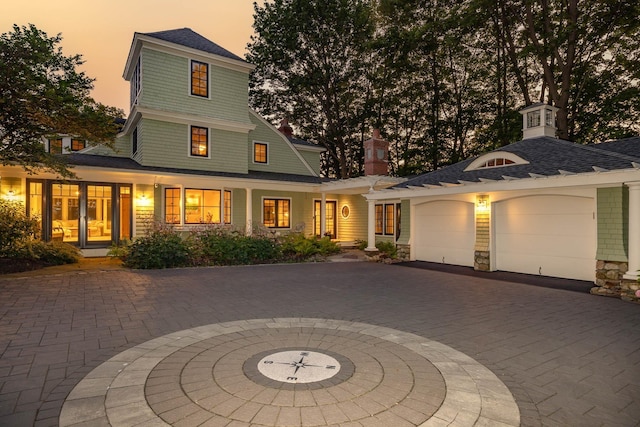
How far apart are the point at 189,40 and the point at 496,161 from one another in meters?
12.9

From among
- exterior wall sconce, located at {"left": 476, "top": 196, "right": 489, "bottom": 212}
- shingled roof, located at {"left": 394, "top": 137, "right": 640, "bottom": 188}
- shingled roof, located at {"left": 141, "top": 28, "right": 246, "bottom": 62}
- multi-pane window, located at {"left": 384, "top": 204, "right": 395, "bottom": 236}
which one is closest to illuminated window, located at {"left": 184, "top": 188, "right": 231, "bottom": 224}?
shingled roof, located at {"left": 141, "top": 28, "right": 246, "bottom": 62}

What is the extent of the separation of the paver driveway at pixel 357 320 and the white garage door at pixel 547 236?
4.85 ft

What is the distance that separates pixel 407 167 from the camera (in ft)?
81.5

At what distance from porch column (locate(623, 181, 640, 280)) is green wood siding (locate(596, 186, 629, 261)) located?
0.29 metres

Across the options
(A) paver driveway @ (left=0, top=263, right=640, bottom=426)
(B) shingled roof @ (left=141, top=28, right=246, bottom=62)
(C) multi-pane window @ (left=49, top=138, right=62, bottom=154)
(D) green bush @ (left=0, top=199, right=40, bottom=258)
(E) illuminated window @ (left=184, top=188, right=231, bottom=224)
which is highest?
(B) shingled roof @ (left=141, top=28, right=246, bottom=62)

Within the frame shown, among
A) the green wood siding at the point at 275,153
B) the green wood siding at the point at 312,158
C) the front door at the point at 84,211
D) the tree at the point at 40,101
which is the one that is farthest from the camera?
the green wood siding at the point at 312,158

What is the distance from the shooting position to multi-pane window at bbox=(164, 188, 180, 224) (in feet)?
43.5

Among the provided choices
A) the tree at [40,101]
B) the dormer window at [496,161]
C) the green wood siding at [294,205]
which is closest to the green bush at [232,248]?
the green wood siding at [294,205]

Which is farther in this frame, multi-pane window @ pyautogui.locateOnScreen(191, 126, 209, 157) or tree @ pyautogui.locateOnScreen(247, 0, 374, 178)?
tree @ pyautogui.locateOnScreen(247, 0, 374, 178)

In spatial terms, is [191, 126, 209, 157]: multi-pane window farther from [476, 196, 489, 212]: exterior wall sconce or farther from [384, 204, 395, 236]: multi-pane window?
[476, 196, 489, 212]: exterior wall sconce

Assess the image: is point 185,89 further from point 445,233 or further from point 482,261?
point 482,261

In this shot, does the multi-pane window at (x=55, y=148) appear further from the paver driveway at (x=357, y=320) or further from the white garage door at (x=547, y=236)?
the white garage door at (x=547, y=236)

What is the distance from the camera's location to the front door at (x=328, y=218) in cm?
1766

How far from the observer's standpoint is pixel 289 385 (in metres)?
2.96
